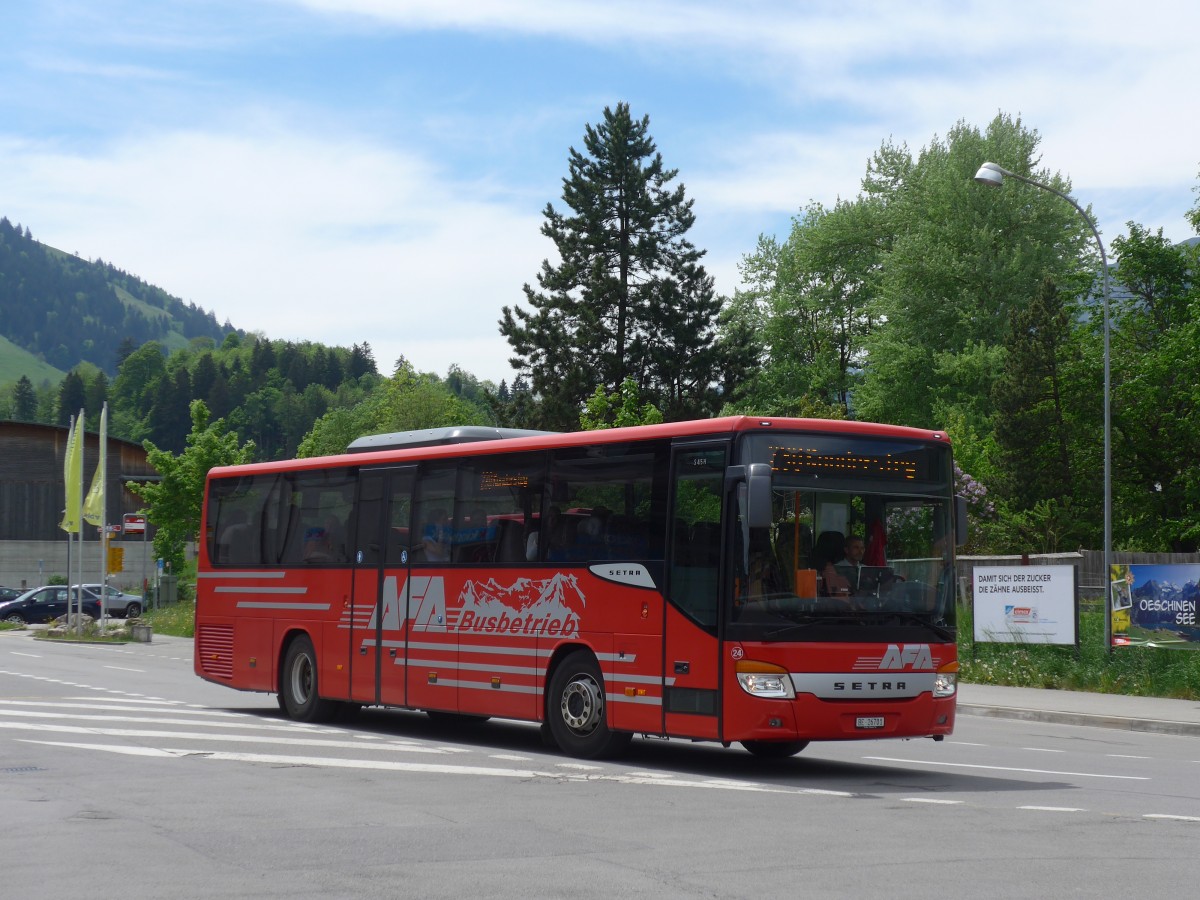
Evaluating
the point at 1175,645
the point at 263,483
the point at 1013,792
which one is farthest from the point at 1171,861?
the point at 1175,645

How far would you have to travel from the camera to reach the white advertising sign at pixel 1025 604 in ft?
85.1

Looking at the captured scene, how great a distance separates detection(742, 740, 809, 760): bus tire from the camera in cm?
1488

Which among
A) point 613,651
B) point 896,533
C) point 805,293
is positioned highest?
point 805,293

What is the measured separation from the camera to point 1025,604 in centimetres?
2650

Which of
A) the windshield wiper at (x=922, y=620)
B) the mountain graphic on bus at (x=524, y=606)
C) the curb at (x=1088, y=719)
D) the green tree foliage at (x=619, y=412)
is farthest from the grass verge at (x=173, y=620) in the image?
the windshield wiper at (x=922, y=620)

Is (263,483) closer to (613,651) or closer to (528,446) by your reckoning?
(528,446)

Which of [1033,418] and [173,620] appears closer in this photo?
[173,620]

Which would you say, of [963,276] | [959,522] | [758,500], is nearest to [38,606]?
[963,276]

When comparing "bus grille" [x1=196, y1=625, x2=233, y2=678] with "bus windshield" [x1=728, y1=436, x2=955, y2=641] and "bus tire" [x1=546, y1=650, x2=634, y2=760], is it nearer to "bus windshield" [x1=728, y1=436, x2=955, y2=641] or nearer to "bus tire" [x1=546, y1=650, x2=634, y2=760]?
"bus tire" [x1=546, y1=650, x2=634, y2=760]

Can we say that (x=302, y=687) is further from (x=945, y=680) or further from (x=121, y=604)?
(x=121, y=604)

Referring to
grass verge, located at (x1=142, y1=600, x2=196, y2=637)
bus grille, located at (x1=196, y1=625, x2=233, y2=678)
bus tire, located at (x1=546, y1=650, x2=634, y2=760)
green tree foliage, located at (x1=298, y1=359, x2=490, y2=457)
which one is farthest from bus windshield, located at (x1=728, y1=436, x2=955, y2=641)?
green tree foliage, located at (x1=298, y1=359, x2=490, y2=457)

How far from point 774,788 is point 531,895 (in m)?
5.33

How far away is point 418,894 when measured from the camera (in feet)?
25.1

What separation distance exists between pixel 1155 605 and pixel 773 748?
39.4 ft
